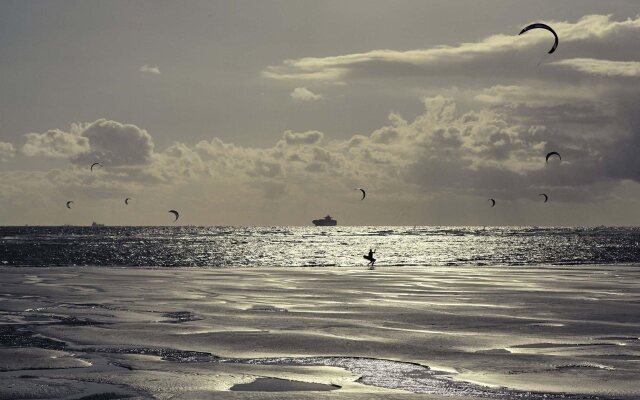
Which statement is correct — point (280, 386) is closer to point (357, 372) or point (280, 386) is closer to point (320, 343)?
point (357, 372)

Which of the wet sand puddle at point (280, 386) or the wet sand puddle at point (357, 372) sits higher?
the wet sand puddle at point (357, 372)

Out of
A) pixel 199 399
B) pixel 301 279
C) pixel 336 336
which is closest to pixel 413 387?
pixel 199 399

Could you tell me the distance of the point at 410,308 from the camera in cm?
2525

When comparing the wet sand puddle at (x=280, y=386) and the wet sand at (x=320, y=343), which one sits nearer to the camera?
the wet sand puddle at (x=280, y=386)

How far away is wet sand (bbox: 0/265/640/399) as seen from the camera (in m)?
12.9

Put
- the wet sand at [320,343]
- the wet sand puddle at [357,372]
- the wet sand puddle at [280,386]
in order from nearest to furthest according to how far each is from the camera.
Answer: the wet sand puddle at [357,372]
the wet sand puddle at [280,386]
the wet sand at [320,343]

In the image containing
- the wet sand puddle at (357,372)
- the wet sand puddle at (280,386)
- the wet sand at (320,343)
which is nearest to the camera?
the wet sand puddle at (357,372)

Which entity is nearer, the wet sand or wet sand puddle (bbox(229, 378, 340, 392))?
wet sand puddle (bbox(229, 378, 340, 392))

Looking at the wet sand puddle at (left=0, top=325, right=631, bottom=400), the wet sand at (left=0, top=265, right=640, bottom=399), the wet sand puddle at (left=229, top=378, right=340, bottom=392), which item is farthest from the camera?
the wet sand at (left=0, top=265, right=640, bottom=399)

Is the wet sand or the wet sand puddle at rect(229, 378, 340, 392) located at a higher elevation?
the wet sand

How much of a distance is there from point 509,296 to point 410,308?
6256 millimetres

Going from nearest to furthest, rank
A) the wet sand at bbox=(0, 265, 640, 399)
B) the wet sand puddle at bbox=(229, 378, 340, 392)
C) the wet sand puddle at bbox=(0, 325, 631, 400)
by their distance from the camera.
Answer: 1. the wet sand puddle at bbox=(0, 325, 631, 400)
2. the wet sand puddle at bbox=(229, 378, 340, 392)
3. the wet sand at bbox=(0, 265, 640, 399)

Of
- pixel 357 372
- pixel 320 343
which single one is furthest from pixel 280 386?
pixel 320 343

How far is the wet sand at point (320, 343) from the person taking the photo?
12.9 metres
